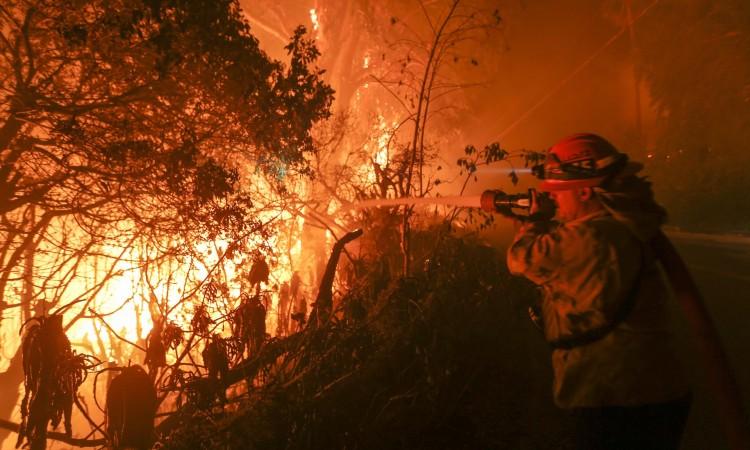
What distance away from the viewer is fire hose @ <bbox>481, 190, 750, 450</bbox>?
4.95 ft

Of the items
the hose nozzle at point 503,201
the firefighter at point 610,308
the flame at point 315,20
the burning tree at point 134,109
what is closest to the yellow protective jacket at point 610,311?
the firefighter at point 610,308

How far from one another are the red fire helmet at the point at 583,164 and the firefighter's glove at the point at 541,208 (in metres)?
0.08

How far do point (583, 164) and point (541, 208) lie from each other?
0.29 meters

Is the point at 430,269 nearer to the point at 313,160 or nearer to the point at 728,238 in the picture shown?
the point at 313,160

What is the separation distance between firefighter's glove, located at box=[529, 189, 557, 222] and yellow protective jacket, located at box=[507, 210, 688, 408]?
7.6 inches

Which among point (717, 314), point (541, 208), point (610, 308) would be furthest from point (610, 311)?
point (717, 314)

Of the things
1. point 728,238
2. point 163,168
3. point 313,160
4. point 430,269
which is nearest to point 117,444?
point 163,168

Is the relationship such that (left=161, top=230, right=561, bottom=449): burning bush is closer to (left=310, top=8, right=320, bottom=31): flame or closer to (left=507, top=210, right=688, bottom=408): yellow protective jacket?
(left=507, top=210, right=688, bottom=408): yellow protective jacket

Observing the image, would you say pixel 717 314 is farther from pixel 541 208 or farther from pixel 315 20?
pixel 315 20

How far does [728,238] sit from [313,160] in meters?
15.9

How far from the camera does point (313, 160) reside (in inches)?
507

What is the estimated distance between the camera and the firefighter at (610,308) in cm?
161

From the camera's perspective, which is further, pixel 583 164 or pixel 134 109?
pixel 134 109

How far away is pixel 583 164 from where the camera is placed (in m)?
1.78
